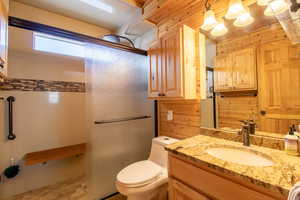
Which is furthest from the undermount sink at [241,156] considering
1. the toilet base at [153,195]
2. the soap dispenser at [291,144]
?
the toilet base at [153,195]

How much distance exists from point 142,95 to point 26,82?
1600 mm

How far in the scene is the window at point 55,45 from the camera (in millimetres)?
2020

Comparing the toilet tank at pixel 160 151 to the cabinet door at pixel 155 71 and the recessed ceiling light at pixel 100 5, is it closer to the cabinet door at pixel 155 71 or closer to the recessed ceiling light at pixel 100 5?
the cabinet door at pixel 155 71

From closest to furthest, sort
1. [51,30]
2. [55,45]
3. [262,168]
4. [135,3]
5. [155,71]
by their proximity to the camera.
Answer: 1. [262,168]
2. [51,30]
3. [155,71]
4. [135,3]
5. [55,45]

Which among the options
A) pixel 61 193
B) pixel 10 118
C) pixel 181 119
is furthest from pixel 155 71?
pixel 61 193

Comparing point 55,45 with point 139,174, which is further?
point 55,45

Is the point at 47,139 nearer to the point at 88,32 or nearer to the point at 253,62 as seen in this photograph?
the point at 88,32

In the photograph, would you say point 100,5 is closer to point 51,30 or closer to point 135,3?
point 135,3

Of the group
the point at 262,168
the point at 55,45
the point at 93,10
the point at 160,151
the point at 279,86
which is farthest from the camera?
the point at 55,45

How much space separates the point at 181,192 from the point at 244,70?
1.11m

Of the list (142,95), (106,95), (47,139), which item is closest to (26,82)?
(47,139)

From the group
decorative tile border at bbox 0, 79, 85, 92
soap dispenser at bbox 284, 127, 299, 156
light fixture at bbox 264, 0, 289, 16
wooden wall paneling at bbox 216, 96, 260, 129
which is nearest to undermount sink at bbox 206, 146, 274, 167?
soap dispenser at bbox 284, 127, 299, 156

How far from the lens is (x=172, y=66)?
158cm

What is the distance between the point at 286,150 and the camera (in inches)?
37.3
